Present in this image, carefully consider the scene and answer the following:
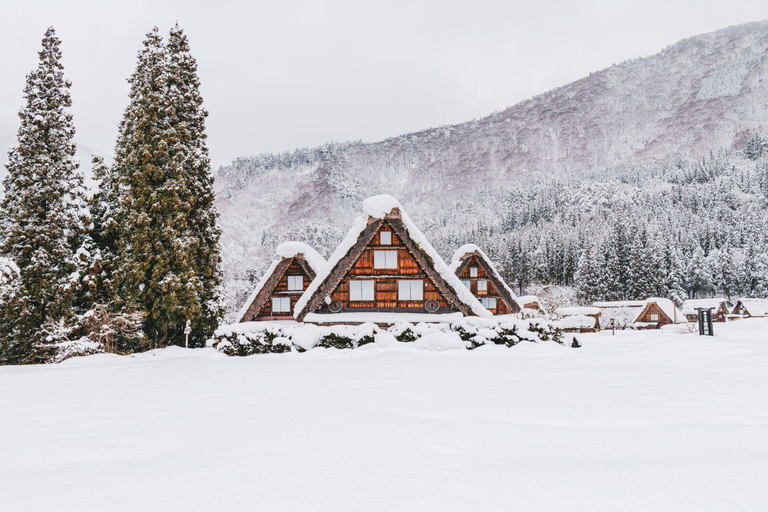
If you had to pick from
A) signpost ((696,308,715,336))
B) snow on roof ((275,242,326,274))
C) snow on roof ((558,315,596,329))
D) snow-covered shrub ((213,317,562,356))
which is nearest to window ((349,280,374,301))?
snow-covered shrub ((213,317,562,356))

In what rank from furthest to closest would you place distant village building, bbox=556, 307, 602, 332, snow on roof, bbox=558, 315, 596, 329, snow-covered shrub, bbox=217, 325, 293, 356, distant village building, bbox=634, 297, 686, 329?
distant village building, bbox=634, 297, 686, 329, distant village building, bbox=556, 307, 602, 332, snow on roof, bbox=558, 315, 596, 329, snow-covered shrub, bbox=217, 325, 293, 356

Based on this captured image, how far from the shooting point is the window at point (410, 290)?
69.9 ft

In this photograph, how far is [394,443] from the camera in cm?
435

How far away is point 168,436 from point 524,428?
3.93 m

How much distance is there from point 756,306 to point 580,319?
37.2 metres

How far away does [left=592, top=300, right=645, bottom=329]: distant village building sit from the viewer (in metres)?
66.1

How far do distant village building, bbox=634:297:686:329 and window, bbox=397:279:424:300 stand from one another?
51866mm

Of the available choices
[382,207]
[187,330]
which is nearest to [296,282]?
[187,330]

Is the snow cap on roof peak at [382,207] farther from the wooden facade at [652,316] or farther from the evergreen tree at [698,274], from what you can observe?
the evergreen tree at [698,274]

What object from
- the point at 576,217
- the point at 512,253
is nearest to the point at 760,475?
the point at 512,253

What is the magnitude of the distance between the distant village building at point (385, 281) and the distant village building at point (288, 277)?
4.91 m

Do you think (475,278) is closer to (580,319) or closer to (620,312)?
(580,319)

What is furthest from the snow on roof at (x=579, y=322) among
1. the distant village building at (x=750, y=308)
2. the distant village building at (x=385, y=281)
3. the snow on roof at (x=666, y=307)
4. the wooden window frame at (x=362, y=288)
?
the wooden window frame at (x=362, y=288)

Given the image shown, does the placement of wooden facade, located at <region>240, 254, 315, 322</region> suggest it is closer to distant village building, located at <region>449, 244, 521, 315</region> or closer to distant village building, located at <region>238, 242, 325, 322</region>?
distant village building, located at <region>238, 242, 325, 322</region>
